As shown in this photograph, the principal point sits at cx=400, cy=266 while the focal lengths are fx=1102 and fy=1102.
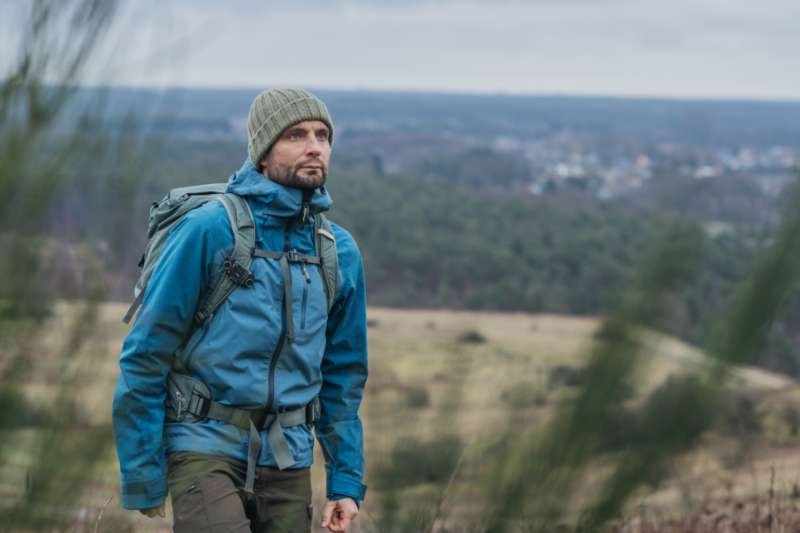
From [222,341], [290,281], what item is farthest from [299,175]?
[222,341]

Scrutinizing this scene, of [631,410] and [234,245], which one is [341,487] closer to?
[234,245]

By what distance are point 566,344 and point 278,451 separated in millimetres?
2373

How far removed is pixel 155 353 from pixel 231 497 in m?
0.48

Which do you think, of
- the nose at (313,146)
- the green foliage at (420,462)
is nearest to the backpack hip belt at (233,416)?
the nose at (313,146)

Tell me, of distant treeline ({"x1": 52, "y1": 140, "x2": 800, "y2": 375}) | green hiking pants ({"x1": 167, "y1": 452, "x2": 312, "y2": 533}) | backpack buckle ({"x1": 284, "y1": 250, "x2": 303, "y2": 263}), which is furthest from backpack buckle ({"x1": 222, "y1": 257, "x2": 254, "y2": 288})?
distant treeline ({"x1": 52, "y1": 140, "x2": 800, "y2": 375})

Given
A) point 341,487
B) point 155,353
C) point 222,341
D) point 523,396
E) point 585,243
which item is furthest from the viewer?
point 341,487

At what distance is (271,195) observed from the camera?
10.8ft

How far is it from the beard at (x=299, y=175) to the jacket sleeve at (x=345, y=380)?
256 millimetres

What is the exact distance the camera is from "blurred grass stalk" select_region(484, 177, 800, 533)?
0.86 m

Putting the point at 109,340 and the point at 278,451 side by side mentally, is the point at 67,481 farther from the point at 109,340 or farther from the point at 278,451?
the point at 278,451

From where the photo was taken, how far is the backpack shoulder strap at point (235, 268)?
3168 mm

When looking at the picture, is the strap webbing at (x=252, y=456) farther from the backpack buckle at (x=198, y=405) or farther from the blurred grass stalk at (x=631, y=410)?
the blurred grass stalk at (x=631, y=410)

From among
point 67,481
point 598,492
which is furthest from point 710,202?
point 67,481

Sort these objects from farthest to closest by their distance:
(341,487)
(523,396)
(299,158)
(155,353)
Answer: (341,487) → (299,158) → (155,353) → (523,396)
